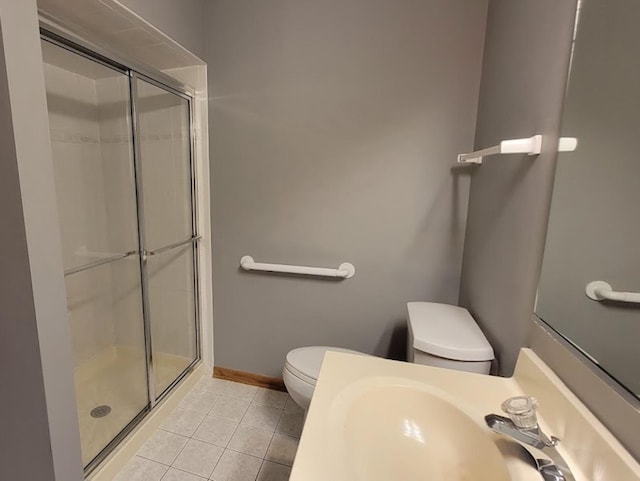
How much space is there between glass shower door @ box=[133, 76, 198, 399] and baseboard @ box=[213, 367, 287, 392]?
8.5 inches

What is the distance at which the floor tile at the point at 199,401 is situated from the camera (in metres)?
1.82

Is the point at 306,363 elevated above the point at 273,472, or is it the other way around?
the point at 306,363

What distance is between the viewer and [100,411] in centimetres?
168

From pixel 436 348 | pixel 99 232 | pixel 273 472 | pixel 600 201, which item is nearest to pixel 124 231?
pixel 99 232

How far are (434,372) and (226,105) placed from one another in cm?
171

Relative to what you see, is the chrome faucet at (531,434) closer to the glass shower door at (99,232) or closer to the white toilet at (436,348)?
the white toilet at (436,348)

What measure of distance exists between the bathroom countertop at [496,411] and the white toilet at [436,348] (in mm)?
249

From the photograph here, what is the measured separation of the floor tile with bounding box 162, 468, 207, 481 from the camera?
138 cm

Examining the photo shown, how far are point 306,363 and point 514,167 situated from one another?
119 centimetres

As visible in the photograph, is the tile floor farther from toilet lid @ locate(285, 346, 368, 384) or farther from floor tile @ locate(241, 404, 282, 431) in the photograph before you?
toilet lid @ locate(285, 346, 368, 384)

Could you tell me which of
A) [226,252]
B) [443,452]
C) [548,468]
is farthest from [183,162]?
[548,468]

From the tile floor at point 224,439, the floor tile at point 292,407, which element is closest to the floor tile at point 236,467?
the tile floor at point 224,439

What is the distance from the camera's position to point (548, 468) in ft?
1.78

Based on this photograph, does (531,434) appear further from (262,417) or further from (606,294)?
(262,417)
